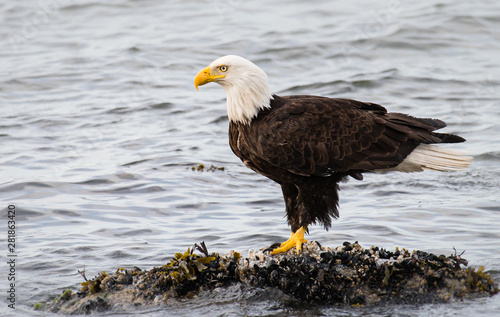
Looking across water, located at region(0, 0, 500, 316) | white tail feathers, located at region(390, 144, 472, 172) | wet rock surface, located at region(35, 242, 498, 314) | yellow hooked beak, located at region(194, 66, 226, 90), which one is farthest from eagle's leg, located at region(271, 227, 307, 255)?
yellow hooked beak, located at region(194, 66, 226, 90)

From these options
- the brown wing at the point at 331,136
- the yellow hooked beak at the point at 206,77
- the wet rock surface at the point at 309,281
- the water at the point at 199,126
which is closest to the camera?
the wet rock surface at the point at 309,281

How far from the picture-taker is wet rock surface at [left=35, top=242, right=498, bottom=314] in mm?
5379

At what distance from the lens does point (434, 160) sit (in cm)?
624

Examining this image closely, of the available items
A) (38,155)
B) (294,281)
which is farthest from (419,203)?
(38,155)

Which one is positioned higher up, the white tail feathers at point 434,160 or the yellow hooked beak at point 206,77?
the yellow hooked beak at point 206,77

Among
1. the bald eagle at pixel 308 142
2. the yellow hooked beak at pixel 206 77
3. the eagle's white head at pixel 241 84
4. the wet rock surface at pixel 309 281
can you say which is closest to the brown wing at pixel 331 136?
the bald eagle at pixel 308 142

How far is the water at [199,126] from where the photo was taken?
685 centimetres

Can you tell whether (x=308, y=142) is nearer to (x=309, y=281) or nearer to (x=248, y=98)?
(x=248, y=98)

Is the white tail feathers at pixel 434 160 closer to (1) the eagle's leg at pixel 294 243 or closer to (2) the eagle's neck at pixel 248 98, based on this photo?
(1) the eagle's leg at pixel 294 243

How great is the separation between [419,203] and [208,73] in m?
3.27

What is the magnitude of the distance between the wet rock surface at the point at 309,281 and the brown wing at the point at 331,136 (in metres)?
0.84

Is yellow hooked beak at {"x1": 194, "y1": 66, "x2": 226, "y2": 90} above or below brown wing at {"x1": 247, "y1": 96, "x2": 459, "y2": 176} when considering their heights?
above

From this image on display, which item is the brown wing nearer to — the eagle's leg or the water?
the eagle's leg

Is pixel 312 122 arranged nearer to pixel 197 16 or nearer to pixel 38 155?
pixel 38 155
